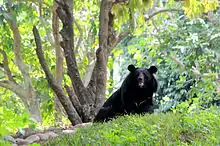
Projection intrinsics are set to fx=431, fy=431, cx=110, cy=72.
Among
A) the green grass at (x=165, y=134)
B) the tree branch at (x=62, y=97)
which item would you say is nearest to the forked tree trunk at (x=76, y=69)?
the tree branch at (x=62, y=97)

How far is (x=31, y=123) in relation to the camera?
2.28m

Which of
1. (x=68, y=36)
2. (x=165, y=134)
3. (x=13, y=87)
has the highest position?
(x=68, y=36)

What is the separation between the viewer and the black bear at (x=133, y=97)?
23.1 ft

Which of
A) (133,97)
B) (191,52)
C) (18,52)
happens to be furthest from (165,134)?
(191,52)

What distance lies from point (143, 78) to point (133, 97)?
1.16 ft

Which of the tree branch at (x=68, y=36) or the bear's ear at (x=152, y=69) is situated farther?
the tree branch at (x=68, y=36)

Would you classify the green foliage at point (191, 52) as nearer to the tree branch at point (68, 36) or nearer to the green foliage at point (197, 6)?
the green foliage at point (197, 6)

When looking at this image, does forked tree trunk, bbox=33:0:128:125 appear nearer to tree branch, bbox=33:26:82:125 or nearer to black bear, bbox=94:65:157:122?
tree branch, bbox=33:26:82:125

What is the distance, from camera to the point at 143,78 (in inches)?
279

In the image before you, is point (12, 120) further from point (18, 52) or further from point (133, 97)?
point (18, 52)

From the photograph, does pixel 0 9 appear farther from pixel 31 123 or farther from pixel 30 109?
pixel 30 109

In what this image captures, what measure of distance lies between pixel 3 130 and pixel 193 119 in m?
2.71

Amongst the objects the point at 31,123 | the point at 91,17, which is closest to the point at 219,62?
the point at 91,17

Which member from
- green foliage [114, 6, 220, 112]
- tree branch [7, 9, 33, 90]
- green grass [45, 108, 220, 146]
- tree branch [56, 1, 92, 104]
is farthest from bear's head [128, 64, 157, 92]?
tree branch [7, 9, 33, 90]
